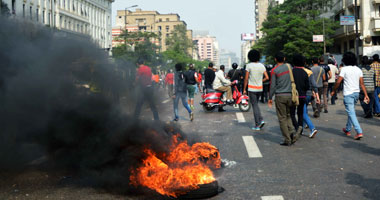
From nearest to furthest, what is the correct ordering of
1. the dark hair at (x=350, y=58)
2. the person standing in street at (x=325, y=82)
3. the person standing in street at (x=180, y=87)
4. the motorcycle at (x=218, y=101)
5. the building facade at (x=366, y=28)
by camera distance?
the dark hair at (x=350, y=58), the person standing in street at (x=180, y=87), the person standing in street at (x=325, y=82), the motorcycle at (x=218, y=101), the building facade at (x=366, y=28)

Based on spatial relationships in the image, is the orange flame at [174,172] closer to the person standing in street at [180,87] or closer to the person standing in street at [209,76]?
the person standing in street at [180,87]

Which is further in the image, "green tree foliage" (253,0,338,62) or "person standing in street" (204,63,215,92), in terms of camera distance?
"green tree foliage" (253,0,338,62)

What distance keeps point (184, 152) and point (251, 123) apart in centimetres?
649

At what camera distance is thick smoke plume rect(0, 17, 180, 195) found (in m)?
5.02

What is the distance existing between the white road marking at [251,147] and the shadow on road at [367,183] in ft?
5.70

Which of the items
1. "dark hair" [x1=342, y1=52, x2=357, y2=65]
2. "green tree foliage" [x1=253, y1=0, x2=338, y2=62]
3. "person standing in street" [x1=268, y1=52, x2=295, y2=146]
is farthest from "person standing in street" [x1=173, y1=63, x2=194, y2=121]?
"green tree foliage" [x1=253, y1=0, x2=338, y2=62]

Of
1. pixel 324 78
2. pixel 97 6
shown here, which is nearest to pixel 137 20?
pixel 97 6

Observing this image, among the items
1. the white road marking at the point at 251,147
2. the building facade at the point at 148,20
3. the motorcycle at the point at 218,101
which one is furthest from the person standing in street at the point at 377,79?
the building facade at the point at 148,20

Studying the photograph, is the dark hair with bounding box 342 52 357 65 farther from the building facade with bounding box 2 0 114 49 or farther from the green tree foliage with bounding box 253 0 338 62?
the green tree foliage with bounding box 253 0 338 62

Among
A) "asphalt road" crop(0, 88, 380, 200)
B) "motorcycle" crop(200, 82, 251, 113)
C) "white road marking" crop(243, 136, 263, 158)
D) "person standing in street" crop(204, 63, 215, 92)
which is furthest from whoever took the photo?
"person standing in street" crop(204, 63, 215, 92)

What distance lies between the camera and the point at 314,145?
7785 mm

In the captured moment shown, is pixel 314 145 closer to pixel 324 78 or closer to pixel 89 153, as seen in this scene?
pixel 89 153

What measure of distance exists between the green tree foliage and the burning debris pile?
140 feet

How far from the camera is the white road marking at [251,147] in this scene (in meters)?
6.91
